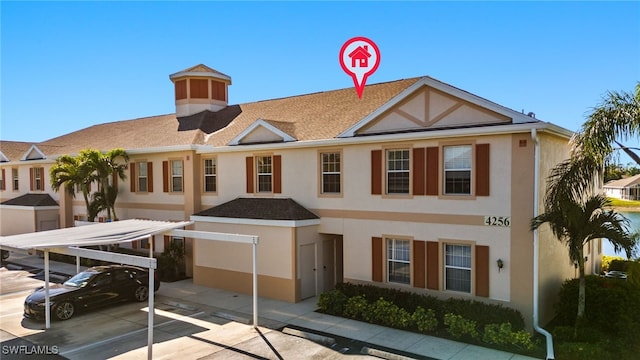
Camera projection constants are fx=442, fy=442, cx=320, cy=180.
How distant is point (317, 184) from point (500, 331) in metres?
8.21

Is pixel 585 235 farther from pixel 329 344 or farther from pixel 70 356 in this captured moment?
pixel 70 356

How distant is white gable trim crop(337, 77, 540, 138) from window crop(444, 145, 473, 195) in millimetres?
1399

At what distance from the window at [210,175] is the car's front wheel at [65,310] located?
7.76 m

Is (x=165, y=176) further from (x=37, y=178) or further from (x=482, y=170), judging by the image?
(x=482, y=170)

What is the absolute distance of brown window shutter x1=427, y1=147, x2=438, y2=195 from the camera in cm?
1432

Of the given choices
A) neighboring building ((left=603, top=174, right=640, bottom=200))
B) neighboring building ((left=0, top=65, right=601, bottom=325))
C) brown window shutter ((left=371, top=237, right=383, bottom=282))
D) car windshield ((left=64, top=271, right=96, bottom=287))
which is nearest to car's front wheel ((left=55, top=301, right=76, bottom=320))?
car windshield ((left=64, top=271, right=96, bottom=287))

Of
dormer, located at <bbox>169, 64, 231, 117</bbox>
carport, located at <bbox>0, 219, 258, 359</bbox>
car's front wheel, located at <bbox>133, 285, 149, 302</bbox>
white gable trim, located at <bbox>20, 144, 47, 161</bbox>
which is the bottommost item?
car's front wheel, located at <bbox>133, 285, 149, 302</bbox>

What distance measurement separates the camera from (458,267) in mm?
14008

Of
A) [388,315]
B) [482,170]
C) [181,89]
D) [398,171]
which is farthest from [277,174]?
[181,89]

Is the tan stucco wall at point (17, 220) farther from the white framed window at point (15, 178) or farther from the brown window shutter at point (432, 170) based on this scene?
the brown window shutter at point (432, 170)

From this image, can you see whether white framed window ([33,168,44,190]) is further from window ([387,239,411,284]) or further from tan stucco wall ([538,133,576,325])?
tan stucco wall ([538,133,576,325])

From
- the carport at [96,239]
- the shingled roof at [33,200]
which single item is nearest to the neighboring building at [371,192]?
the carport at [96,239]

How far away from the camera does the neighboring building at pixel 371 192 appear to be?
1314 cm

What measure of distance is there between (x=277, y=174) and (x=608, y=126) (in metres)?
11.6
